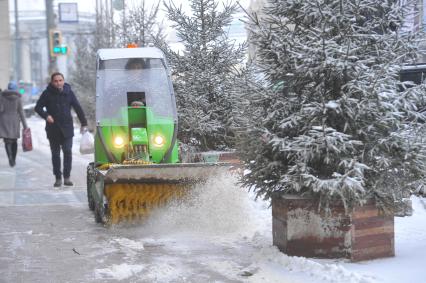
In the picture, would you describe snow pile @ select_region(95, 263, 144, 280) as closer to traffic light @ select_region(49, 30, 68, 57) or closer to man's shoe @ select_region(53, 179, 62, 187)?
man's shoe @ select_region(53, 179, 62, 187)

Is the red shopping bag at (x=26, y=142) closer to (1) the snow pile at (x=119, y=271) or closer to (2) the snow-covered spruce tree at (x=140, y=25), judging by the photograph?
(2) the snow-covered spruce tree at (x=140, y=25)

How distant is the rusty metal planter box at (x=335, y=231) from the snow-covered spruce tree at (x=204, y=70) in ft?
14.7

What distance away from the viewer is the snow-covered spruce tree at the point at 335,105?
5.65 m

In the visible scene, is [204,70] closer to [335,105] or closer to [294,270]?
[335,105]

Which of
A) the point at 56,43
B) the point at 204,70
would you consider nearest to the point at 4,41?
the point at 56,43

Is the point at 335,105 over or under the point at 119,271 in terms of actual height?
over

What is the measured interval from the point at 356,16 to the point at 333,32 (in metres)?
0.23

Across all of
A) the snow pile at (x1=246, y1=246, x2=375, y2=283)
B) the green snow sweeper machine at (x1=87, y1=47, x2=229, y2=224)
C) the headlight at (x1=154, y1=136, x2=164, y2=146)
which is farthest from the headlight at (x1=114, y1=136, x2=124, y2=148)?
the snow pile at (x1=246, y1=246, x2=375, y2=283)

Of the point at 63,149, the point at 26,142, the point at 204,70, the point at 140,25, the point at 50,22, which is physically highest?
the point at 50,22

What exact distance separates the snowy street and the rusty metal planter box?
0.11m

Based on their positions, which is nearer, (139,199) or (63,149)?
(139,199)

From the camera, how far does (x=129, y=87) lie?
856 cm

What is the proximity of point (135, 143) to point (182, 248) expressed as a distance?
1.79 metres

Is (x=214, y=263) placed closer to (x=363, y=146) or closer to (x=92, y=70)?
(x=363, y=146)
